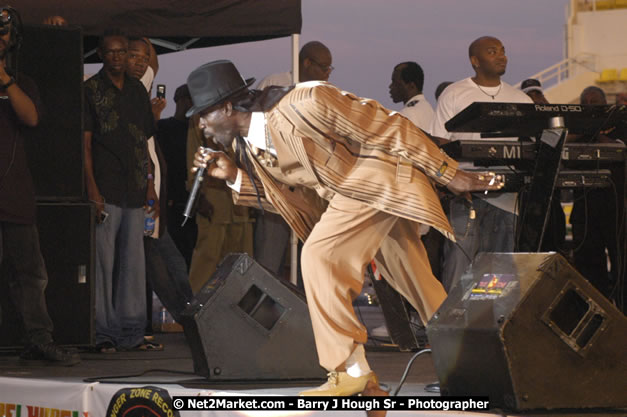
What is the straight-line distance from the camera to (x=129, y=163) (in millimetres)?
6730

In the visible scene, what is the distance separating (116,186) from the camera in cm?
669

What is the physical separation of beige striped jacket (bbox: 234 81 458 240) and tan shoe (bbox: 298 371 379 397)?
706 millimetres

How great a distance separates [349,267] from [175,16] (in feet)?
12.4

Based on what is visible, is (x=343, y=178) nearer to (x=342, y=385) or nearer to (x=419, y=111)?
(x=342, y=385)

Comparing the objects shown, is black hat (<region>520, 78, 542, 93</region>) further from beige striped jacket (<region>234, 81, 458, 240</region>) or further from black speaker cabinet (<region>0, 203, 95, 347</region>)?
beige striped jacket (<region>234, 81, 458, 240</region>)

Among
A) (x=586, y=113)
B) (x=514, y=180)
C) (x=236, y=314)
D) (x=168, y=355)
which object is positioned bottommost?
(x=168, y=355)

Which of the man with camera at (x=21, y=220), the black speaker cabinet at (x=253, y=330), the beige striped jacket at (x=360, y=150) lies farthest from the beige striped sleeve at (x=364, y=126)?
the man with camera at (x=21, y=220)

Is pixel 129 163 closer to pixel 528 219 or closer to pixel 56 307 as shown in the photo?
pixel 56 307

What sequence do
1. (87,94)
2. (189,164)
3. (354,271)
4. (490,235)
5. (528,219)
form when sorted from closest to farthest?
(354,271)
(528,219)
(490,235)
(87,94)
(189,164)

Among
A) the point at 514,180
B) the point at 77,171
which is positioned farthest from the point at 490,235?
the point at 77,171

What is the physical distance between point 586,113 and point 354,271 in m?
1.80

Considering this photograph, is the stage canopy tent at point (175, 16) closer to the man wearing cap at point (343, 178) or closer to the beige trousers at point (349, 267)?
the man wearing cap at point (343, 178)

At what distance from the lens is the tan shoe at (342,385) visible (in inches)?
165

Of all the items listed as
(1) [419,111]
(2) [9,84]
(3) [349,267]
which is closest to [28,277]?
(2) [9,84]
